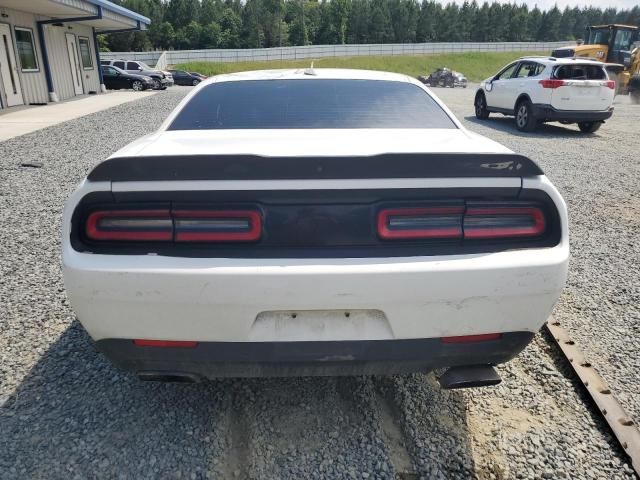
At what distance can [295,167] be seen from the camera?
1718 millimetres

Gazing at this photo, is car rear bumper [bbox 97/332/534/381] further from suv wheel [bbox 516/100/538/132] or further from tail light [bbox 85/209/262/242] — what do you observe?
suv wheel [bbox 516/100/538/132]

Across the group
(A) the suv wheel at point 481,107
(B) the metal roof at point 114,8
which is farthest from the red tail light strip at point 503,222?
(B) the metal roof at point 114,8

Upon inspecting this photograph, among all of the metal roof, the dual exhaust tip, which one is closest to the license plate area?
the dual exhaust tip

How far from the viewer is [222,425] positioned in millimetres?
2188

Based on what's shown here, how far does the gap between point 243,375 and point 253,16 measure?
288 feet

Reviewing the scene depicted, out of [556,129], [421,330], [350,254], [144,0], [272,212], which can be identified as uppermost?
[144,0]

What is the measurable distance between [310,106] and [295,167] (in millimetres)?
1239

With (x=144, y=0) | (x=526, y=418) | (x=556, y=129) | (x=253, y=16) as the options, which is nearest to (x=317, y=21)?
(x=253, y=16)

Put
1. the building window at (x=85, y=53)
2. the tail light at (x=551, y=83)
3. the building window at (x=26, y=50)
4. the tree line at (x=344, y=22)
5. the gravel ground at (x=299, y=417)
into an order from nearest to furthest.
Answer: the gravel ground at (x=299, y=417) → the tail light at (x=551, y=83) → the building window at (x=26, y=50) → the building window at (x=85, y=53) → the tree line at (x=344, y=22)

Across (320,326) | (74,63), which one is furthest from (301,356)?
(74,63)

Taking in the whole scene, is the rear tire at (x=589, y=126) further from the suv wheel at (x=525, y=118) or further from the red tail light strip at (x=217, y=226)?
the red tail light strip at (x=217, y=226)

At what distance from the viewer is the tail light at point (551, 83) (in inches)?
429

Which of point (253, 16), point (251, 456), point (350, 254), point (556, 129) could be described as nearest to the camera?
point (350, 254)

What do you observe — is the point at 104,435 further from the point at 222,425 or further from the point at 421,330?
the point at 421,330
